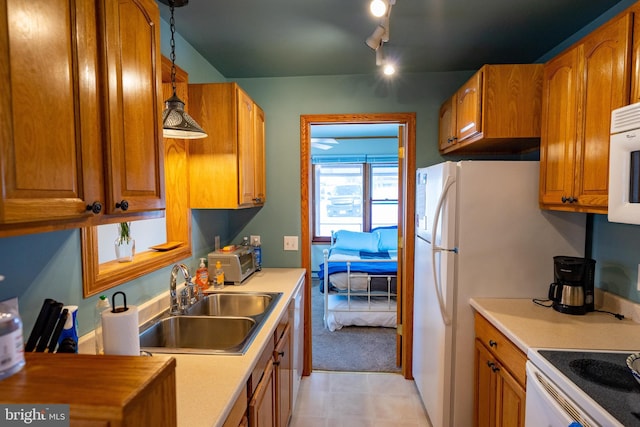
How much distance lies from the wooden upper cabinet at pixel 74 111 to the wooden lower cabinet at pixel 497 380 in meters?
1.64

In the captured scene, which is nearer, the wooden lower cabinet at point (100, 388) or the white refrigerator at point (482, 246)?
the wooden lower cabinet at point (100, 388)

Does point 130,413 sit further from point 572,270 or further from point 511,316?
point 572,270

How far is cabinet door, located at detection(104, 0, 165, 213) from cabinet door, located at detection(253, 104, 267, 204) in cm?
121

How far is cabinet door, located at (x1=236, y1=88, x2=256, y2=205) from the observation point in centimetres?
206

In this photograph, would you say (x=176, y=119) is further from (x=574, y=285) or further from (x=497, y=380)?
(x=574, y=285)

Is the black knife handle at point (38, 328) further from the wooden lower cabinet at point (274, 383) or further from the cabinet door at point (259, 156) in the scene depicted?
the cabinet door at point (259, 156)

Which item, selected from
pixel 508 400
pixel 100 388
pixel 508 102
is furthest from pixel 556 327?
pixel 100 388

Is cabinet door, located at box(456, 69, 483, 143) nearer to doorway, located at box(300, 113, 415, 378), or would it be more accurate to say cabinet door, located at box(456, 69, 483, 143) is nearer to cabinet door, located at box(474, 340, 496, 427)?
doorway, located at box(300, 113, 415, 378)

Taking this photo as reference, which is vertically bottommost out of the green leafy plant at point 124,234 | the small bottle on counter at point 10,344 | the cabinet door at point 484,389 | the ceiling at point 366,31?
the cabinet door at point 484,389

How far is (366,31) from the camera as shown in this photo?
195 cm

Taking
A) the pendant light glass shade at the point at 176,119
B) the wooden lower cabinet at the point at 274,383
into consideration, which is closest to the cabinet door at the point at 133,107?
the pendant light glass shade at the point at 176,119

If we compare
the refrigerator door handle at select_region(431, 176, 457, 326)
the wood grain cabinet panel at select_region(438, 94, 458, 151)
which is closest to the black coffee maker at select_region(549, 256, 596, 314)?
the refrigerator door handle at select_region(431, 176, 457, 326)

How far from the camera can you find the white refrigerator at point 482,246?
1.87 meters

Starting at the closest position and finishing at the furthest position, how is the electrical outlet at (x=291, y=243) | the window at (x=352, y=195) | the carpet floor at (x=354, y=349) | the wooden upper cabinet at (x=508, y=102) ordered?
the wooden upper cabinet at (x=508, y=102) → the electrical outlet at (x=291, y=243) → the carpet floor at (x=354, y=349) → the window at (x=352, y=195)
